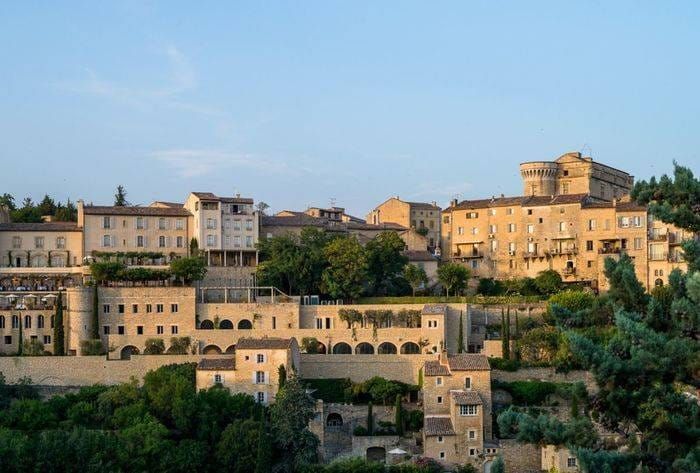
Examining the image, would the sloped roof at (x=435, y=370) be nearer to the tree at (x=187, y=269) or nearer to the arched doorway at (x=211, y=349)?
the arched doorway at (x=211, y=349)

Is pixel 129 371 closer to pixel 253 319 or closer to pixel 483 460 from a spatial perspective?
pixel 253 319

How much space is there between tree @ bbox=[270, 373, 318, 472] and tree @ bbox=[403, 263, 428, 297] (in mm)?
18385

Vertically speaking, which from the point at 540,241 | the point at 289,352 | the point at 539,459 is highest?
the point at 540,241

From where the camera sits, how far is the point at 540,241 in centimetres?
6912

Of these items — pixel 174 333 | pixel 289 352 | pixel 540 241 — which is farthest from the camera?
pixel 540 241

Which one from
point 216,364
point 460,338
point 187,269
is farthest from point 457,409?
point 187,269

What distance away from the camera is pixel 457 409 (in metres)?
48.0

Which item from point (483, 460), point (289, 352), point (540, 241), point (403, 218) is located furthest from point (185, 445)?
point (403, 218)

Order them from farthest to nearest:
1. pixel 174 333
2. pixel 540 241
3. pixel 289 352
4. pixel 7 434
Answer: pixel 540 241 < pixel 174 333 < pixel 289 352 < pixel 7 434

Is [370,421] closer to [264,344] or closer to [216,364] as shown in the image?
[264,344]

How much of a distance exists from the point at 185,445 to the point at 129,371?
9.25 metres

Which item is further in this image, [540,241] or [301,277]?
[540,241]

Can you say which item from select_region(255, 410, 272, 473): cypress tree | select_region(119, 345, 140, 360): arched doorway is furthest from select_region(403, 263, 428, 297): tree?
select_region(255, 410, 272, 473): cypress tree

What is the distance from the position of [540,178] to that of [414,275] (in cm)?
1625
